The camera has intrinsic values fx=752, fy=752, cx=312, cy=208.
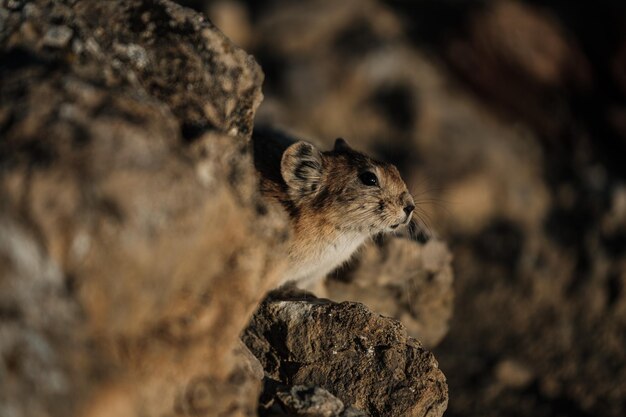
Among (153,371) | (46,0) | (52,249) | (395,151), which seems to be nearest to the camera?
(52,249)

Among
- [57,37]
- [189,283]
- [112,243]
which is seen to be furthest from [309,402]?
[57,37]

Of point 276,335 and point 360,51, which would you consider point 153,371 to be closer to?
point 276,335

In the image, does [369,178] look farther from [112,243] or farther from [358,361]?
[112,243]

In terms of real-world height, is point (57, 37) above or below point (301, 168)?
above

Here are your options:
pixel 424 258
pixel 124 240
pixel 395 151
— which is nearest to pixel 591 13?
pixel 395 151

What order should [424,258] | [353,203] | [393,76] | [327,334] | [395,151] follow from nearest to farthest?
1. [327,334]
2. [353,203]
3. [424,258]
4. [395,151]
5. [393,76]

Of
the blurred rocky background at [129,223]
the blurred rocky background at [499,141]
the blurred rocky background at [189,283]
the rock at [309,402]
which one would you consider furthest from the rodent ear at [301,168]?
the blurred rocky background at [499,141]

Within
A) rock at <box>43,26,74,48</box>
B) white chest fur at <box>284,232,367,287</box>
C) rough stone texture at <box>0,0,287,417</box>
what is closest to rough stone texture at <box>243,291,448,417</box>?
white chest fur at <box>284,232,367,287</box>
